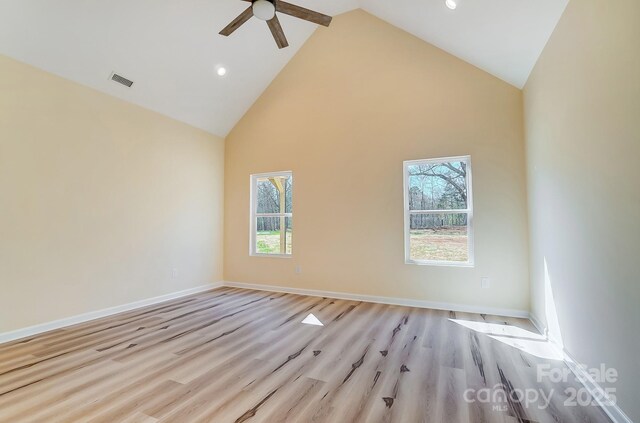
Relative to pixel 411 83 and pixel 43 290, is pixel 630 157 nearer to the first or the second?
pixel 411 83

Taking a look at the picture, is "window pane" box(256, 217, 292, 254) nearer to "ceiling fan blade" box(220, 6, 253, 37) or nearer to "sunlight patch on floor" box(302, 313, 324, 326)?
"sunlight patch on floor" box(302, 313, 324, 326)

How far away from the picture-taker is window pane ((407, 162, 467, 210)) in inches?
163

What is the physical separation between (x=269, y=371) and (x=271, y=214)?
3.38m

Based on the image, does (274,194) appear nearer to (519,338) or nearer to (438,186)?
(438,186)

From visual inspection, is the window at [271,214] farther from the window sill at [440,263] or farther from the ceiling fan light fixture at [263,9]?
the ceiling fan light fixture at [263,9]

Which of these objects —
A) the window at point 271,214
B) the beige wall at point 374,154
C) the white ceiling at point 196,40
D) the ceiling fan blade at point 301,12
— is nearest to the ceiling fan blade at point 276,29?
the ceiling fan blade at point 301,12

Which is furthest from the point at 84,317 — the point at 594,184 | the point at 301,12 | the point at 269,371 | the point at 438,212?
the point at 594,184

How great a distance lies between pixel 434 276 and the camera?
13.6 feet

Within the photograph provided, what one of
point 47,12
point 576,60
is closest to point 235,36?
point 47,12

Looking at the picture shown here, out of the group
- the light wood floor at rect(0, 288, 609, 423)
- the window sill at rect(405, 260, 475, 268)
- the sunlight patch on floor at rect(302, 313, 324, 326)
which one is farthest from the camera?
the window sill at rect(405, 260, 475, 268)

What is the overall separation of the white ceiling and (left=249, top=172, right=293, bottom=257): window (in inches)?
61.8

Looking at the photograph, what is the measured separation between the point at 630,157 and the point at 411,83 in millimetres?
3211

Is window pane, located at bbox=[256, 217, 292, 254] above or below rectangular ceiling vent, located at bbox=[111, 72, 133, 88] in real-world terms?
below

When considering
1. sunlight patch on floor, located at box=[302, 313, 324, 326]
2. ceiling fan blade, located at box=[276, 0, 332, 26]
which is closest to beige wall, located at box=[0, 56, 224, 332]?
sunlight patch on floor, located at box=[302, 313, 324, 326]
